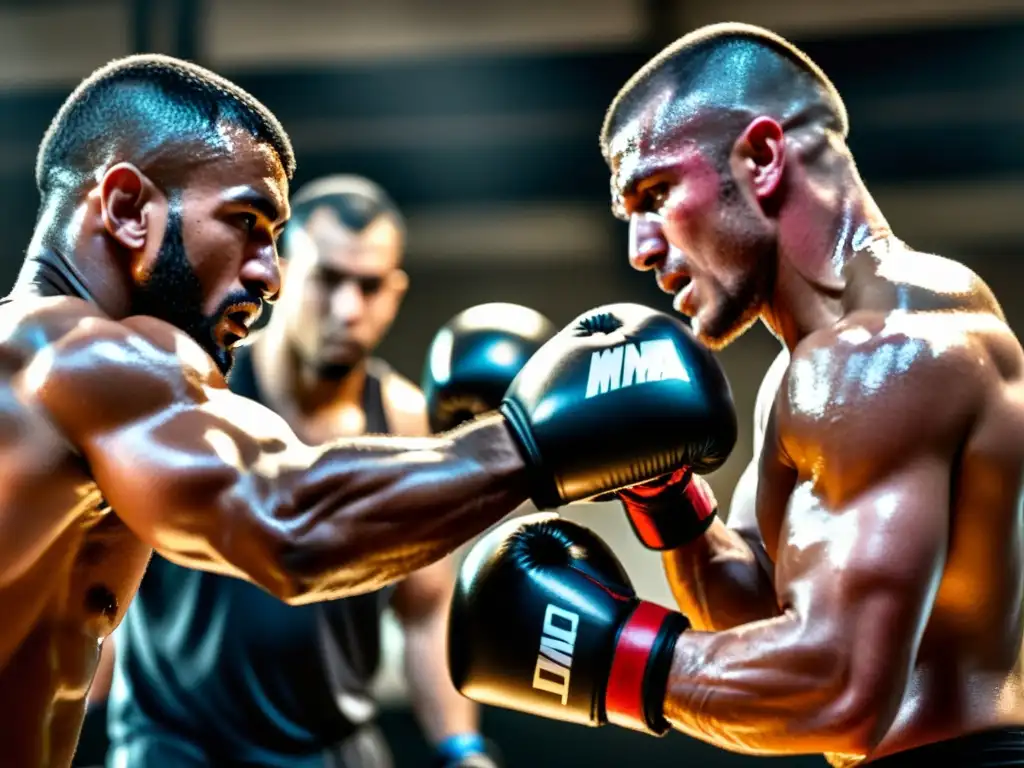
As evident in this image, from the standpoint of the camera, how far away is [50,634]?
162 cm

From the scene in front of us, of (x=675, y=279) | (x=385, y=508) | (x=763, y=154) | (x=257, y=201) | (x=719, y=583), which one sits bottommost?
(x=719, y=583)

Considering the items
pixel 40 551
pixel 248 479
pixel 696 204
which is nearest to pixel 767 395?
pixel 696 204

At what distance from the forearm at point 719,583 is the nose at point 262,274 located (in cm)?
76

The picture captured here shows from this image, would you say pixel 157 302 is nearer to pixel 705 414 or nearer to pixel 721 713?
pixel 705 414

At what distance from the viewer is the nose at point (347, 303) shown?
361cm

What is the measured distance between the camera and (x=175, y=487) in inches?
59.7

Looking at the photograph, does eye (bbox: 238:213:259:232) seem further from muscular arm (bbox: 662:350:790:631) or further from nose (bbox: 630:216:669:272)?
muscular arm (bbox: 662:350:790:631)

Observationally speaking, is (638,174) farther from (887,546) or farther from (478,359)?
(887,546)

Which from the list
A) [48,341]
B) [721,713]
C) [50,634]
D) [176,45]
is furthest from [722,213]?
[176,45]

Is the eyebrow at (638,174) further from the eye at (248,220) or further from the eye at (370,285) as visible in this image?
the eye at (370,285)

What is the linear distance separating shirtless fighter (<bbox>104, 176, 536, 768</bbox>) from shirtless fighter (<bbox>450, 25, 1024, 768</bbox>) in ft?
4.95

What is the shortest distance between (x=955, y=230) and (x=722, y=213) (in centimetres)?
477

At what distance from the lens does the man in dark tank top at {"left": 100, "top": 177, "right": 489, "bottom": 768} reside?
3205 mm

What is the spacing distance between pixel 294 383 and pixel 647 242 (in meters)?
1.81
